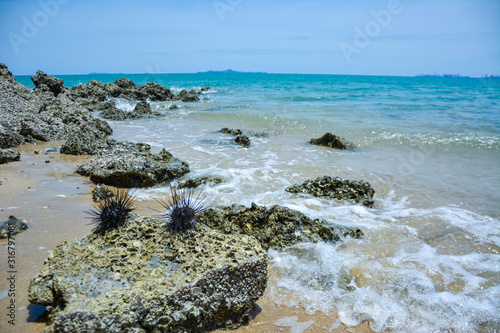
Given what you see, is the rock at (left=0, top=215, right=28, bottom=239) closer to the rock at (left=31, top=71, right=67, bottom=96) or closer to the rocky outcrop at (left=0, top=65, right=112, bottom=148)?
the rocky outcrop at (left=0, top=65, right=112, bottom=148)

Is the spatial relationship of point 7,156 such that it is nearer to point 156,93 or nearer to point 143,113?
point 143,113

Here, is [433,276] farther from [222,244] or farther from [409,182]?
[409,182]

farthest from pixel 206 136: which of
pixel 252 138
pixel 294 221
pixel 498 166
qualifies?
pixel 498 166

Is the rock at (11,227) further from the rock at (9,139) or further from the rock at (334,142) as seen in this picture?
the rock at (334,142)

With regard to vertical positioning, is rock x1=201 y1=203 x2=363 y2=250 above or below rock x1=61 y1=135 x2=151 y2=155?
below

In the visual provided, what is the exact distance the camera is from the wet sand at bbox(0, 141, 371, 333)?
3.17 metres

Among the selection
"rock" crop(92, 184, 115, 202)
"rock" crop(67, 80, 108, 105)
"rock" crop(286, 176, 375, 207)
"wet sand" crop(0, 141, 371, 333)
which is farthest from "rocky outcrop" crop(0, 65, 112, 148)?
"rock" crop(67, 80, 108, 105)

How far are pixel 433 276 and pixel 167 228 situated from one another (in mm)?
3432

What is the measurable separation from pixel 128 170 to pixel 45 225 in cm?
237

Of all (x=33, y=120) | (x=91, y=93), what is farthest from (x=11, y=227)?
(x=91, y=93)

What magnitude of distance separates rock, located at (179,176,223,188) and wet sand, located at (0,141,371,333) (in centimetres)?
111

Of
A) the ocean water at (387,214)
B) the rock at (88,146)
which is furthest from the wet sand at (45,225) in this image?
the rock at (88,146)

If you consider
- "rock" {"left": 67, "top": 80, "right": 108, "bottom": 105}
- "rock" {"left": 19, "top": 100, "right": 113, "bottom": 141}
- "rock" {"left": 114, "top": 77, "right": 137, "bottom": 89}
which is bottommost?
"rock" {"left": 19, "top": 100, "right": 113, "bottom": 141}

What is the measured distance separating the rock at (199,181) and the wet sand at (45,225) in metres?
1.11
